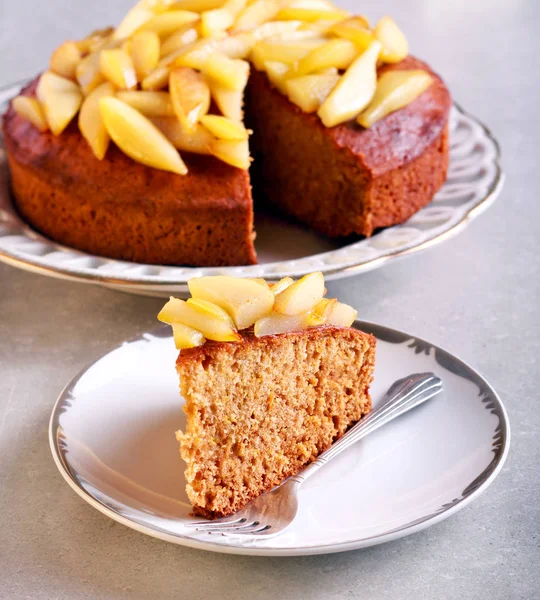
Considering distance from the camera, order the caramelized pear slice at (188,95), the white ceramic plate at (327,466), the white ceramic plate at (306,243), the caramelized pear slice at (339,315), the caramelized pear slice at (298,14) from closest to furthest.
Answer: the white ceramic plate at (327,466), the caramelized pear slice at (339,315), the white ceramic plate at (306,243), the caramelized pear slice at (188,95), the caramelized pear slice at (298,14)

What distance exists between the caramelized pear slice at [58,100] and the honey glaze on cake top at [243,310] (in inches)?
45.9

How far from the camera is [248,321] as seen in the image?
1.80m

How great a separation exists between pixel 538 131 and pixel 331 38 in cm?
124

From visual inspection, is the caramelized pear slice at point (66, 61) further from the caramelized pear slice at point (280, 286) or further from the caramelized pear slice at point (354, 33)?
the caramelized pear slice at point (280, 286)

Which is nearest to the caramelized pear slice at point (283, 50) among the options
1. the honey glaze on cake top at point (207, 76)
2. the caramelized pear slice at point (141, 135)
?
the honey glaze on cake top at point (207, 76)

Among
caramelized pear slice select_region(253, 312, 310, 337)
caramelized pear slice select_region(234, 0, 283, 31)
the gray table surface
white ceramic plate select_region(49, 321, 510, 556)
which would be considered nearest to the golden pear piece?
caramelized pear slice select_region(234, 0, 283, 31)

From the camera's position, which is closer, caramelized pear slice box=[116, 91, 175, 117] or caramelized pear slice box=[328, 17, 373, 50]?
caramelized pear slice box=[116, 91, 175, 117]

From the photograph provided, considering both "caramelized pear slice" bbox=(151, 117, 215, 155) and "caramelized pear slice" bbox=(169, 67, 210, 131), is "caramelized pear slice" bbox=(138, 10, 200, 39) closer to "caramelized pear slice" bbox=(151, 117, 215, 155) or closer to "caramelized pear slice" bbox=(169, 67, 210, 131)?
"caramelized pear slice" bbox=(169, 67, 210, 131)

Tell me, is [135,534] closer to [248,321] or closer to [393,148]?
[248,321]

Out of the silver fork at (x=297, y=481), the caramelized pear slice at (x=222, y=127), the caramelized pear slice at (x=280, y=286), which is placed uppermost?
the caramelized pear slice at (x=222, y=127)

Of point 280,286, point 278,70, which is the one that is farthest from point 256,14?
point 280,286

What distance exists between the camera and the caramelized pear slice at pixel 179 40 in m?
2.85

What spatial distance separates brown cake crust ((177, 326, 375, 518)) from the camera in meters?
1.75

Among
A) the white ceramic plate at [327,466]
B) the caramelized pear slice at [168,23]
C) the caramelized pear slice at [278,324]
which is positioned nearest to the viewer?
the white ceramic plate at [327,466]
